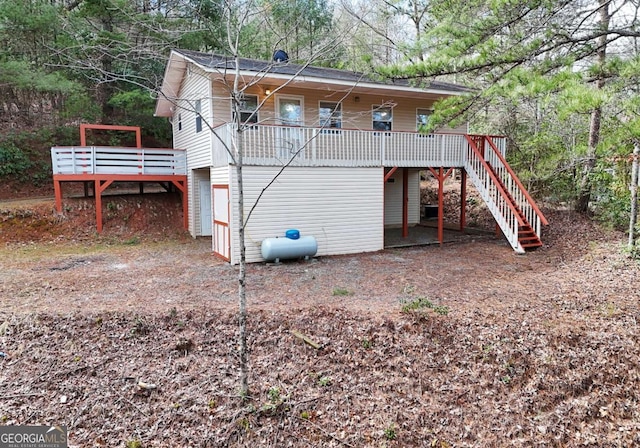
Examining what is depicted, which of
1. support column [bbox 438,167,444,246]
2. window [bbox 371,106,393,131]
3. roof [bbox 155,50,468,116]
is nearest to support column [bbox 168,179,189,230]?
roof [bbox 155,50,468,116]

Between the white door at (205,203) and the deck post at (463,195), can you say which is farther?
the white door at (205,203)

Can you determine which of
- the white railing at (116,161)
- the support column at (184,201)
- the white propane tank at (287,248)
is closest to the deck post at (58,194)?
the white railing at (116,161)

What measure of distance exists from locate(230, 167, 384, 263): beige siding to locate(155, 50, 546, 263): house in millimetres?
27

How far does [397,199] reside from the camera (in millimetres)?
16297

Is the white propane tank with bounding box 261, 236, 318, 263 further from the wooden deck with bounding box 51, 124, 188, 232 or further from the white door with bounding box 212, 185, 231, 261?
the wooden deck with bounding box 51, 124, 188, 232

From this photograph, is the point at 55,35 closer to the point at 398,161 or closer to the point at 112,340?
the point at 398,161

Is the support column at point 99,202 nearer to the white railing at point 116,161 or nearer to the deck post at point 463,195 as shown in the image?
the white railing at point 116,161

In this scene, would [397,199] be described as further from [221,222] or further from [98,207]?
[98,207]

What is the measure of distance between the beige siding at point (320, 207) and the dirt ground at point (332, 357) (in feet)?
5.63

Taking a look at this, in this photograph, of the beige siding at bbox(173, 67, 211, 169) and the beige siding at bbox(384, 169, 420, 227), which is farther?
the beige siding at bbox(384, 169, 420, 227)

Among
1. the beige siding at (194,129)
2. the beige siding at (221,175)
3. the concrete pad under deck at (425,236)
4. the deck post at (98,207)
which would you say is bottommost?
the concrete pad under deck at (425,236)

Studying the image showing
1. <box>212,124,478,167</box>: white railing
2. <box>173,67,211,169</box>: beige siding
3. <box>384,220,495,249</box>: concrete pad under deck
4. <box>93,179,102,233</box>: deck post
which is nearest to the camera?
<box>212,124,478,167</box>: white railing

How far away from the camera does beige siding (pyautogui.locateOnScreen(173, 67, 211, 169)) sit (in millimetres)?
11609

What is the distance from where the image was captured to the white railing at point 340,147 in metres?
9.76
